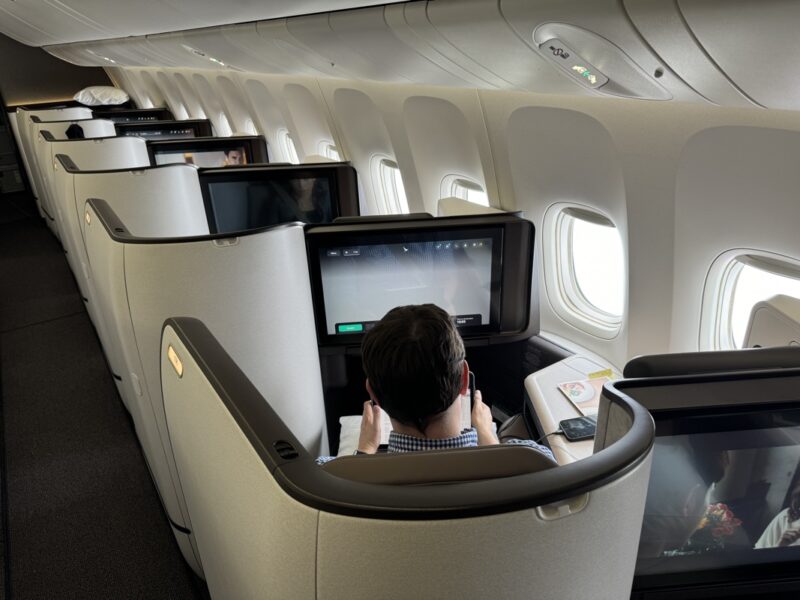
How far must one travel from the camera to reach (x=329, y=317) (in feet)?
9.18

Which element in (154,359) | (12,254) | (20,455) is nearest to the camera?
(154,359)

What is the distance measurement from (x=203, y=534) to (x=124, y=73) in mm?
17128

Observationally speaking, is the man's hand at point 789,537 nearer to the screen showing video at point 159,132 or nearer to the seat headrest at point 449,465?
the seat headrest at point 449,465

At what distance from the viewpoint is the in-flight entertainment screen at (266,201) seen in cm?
409

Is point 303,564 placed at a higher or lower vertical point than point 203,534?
higher

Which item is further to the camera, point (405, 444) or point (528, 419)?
point (528, 419)

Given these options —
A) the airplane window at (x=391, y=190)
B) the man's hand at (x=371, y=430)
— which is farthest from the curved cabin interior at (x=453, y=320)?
the airplane window at (x=391, y=190)

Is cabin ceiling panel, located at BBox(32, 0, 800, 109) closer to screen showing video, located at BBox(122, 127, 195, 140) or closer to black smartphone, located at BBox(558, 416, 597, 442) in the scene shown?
black smartphone, located at BBox(558, 416, 597, 442)

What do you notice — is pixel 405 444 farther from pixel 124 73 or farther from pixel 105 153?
pixel 124 73

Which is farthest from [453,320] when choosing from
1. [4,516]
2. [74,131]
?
[74,131]

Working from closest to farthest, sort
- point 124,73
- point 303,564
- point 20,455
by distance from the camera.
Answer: point 303,564 → point 20,455 → point 124,73

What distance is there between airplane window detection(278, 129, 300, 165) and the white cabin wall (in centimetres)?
398

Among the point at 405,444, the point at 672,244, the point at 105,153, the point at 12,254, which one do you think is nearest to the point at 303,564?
the point at 405,444

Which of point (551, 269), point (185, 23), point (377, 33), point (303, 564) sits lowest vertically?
point (551, 269)
